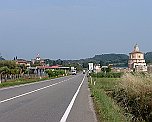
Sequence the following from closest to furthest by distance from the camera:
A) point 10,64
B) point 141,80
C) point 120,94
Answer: point 141,80
point 120,94
point 10,64

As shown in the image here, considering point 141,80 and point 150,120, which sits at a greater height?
point 141,80

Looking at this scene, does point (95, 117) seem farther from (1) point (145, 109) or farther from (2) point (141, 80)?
(2) point (141, 80)

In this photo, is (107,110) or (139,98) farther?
(139,98)

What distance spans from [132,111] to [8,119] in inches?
386

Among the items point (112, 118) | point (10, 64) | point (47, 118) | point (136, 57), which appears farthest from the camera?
point (136, 57)

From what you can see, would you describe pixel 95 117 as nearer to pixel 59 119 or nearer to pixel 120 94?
pixel 59 119

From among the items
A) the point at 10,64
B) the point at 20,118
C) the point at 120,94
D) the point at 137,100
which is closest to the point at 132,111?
the point at 137,100

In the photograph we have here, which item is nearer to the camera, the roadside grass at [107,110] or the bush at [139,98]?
the roadside grass at [107,110]

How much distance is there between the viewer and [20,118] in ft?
46.2

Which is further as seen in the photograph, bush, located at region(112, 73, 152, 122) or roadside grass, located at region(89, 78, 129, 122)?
bush, located at region(112, 73, 152, 122)

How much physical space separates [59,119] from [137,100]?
931 cm

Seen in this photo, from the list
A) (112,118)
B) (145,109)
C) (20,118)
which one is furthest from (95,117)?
(145,109)

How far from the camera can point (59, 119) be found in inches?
548

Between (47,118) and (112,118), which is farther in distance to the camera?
(47,118)
